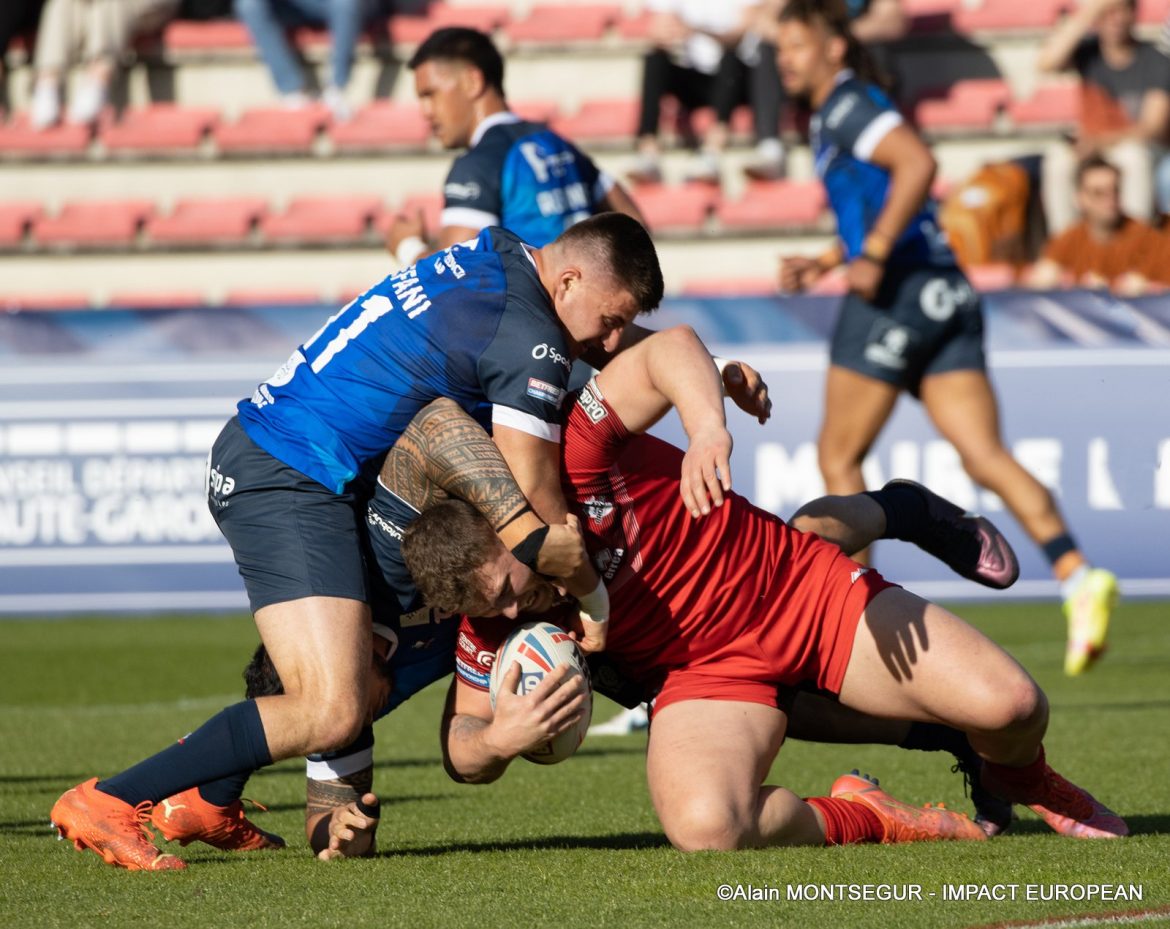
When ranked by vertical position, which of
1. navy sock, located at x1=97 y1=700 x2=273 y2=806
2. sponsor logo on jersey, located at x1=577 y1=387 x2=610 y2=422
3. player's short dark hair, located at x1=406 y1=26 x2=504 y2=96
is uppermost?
player's short dark hair, located at x1=406 y1=26 x2=504 y2=96

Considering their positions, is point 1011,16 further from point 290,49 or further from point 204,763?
point 204,763

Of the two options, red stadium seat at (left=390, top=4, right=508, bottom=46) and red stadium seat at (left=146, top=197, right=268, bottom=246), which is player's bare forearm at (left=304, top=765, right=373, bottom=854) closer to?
red stadium seat at (left=146, top=197, right=268, bottom=246)

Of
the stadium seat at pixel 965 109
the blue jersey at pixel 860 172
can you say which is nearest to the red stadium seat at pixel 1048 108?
the stadium seat at pixel 965 109

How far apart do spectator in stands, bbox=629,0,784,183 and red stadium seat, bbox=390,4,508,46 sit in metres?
1.85

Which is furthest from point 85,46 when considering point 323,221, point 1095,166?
point 1095,166

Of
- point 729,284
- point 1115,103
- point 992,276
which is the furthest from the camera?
point 729,284

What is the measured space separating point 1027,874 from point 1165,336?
7440mm

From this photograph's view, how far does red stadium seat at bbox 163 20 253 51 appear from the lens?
53.3 ft

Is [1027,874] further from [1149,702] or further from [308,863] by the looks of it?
[1149,702]

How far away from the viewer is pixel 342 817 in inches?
172

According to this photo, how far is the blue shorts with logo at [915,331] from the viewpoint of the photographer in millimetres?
7605

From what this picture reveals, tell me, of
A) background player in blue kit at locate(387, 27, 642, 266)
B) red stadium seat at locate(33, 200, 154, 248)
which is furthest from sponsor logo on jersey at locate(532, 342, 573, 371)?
red stadium seat at locate(33, 200, 154, 248)

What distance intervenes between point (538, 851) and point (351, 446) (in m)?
1.13

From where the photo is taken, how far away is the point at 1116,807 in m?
5.12
